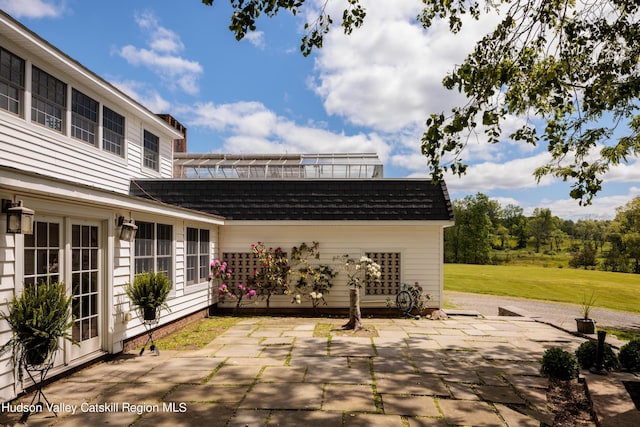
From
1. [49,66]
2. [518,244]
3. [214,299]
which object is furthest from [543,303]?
[518,244]

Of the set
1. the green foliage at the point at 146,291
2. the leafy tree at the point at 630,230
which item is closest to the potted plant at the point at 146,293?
the green foliage at the point at 146,291

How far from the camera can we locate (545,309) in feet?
46.3

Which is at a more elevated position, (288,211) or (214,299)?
(288,211)

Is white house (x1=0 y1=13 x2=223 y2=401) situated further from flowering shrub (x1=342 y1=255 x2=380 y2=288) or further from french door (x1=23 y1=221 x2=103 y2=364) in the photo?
flowering shrub (x1=342 y1=255 x2=380 y2=288)

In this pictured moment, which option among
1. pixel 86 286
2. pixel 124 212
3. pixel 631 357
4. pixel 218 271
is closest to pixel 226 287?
pixel 218 271

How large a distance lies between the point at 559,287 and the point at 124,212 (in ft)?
72.4

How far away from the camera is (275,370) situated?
536 cm

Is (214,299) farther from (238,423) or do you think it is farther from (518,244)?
(518,244)

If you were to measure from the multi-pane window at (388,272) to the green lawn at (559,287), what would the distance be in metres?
10.7

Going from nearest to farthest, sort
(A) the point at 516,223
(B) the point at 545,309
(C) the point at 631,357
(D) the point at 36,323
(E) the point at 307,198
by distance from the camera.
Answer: (D) the point at 36,323, (C) the point at 631,357, (E) the point at 307,198, (B) the point at 545,309, (A) the point at 516,223

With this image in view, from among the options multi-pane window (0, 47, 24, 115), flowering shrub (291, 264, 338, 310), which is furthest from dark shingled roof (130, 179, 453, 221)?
multi-pane window (0, 47, 24, 115)

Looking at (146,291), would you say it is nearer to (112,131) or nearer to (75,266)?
(75,266)

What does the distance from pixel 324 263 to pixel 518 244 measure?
190 feet

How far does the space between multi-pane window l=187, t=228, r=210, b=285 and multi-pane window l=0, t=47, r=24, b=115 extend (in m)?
3.90
